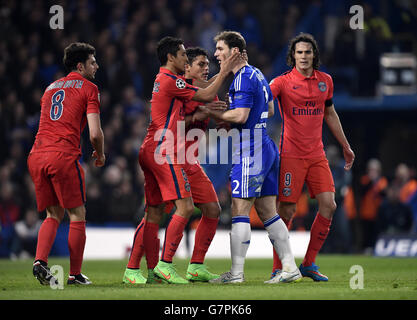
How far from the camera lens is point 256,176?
7535 mm

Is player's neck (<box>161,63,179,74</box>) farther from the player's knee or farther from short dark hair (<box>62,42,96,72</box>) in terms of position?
the player's knee

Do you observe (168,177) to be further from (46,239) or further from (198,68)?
(198,68)

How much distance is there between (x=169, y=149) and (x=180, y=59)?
2.94 feet

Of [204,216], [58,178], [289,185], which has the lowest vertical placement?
[204,216]

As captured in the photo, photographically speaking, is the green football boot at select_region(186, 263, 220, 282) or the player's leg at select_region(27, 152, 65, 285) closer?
the player's leg at select_region(27, 152, 65, 285)

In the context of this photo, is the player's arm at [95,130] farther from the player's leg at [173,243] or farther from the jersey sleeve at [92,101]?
the player's leg at [173,243]

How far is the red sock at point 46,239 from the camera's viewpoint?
7387mm

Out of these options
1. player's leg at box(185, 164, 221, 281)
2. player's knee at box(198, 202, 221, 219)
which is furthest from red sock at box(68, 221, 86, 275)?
player's knee at box(198, 202, 221, 219)

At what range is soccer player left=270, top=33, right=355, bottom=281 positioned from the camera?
824cm

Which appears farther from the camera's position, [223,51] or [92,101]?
[223,51]

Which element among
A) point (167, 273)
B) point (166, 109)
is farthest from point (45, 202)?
point (166, 109)

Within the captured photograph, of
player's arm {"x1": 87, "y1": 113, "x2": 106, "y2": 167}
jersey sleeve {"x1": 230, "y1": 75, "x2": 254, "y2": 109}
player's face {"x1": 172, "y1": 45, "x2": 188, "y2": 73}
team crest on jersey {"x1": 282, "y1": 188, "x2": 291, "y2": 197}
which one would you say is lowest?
team crest on jersey {"x1": 282, "y1": 188, "x2": 291, "y2": 197}

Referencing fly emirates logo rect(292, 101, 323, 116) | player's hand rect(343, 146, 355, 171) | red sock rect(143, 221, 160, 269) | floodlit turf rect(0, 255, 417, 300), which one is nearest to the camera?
floodlit turf rect(0, 255, 417, 300)
